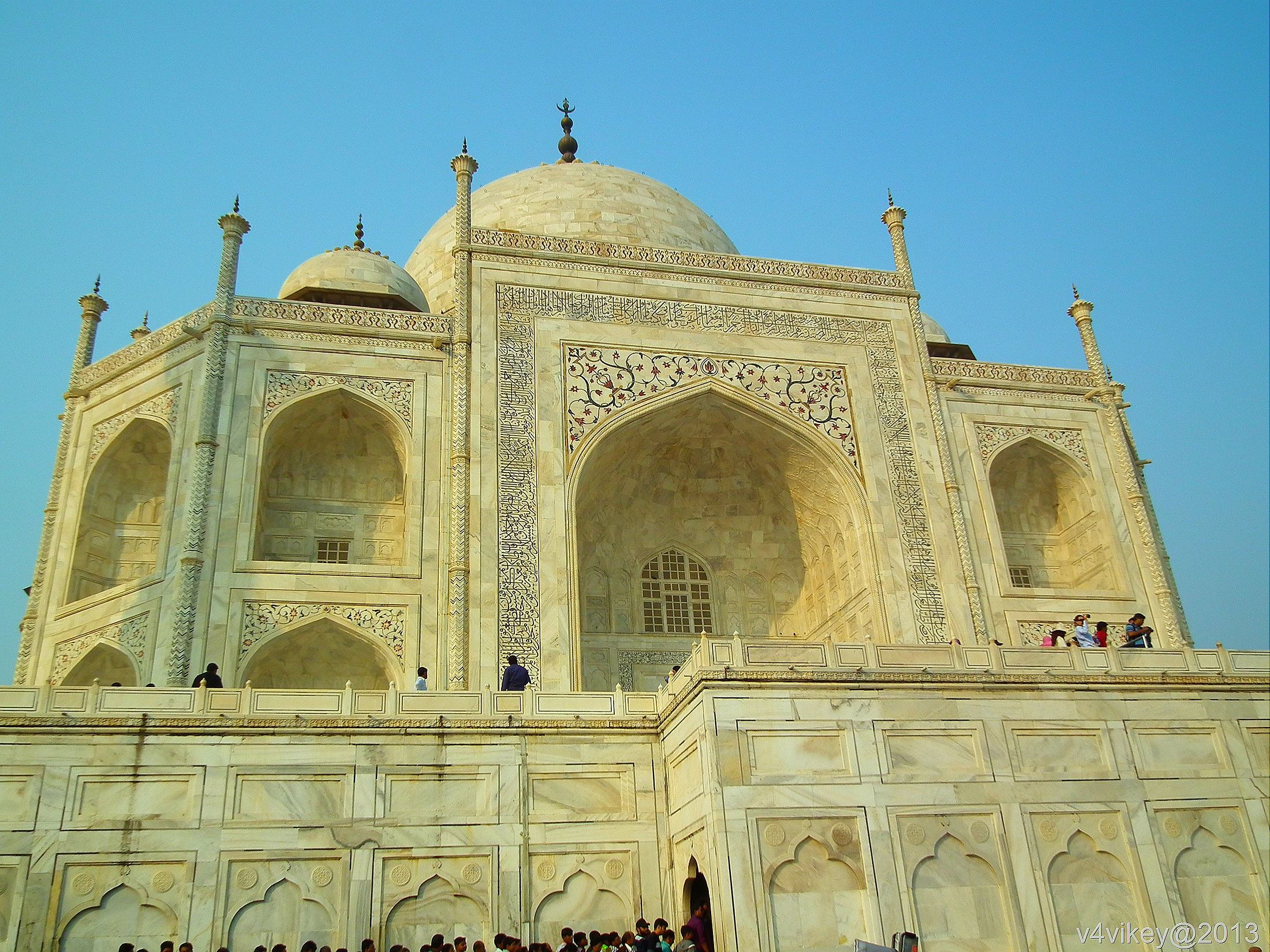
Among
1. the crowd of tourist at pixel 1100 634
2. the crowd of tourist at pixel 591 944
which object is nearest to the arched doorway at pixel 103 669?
the crowd of tourist at pixel 591 944

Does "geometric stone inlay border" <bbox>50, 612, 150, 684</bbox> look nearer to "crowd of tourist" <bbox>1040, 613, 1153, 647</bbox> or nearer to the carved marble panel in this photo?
"crowd of tourist" <bbox>1040, 613, 1153, 647</bbox>

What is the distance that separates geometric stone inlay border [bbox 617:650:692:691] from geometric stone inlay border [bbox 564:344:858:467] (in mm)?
3168

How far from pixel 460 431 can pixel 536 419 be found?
3.40 ft

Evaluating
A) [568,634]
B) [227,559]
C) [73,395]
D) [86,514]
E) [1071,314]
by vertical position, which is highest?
[1071,314]

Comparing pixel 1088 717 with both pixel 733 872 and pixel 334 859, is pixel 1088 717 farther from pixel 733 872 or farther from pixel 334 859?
pixel 334 859

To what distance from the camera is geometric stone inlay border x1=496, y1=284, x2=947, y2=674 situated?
1387 cm

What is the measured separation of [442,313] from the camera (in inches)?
619

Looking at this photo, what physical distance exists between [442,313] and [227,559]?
14.5 ft

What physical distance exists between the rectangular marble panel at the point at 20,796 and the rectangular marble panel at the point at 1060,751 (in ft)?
27.4

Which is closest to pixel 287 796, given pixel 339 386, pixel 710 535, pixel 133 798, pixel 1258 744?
pixel 133 798

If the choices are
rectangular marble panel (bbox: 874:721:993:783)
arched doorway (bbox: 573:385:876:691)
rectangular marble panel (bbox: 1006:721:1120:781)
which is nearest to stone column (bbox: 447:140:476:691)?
arched doorway (bbox: 573:385:876:691)

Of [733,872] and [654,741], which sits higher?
[654,741]

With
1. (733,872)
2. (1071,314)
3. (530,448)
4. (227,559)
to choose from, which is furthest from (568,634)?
(1071,314)

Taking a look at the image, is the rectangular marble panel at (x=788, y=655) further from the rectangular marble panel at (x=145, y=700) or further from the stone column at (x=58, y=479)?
the stone column at (x=58, y=479)
